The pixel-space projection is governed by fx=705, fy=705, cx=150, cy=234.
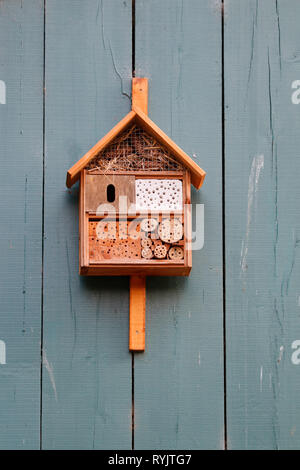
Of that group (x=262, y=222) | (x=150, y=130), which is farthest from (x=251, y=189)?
(x=150, y=130)

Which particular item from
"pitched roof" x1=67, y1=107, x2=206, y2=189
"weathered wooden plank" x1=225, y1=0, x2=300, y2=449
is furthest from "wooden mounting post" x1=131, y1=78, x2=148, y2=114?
"weathered wooden plank" x1=225, y1=0, x2=300, y2=449

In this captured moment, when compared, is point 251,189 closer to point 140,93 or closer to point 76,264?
point 140,93

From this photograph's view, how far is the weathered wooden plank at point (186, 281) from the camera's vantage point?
1766 millimetres

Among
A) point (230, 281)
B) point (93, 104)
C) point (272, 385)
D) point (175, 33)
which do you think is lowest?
point (272, 385)

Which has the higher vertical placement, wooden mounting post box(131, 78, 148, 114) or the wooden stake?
wooden mounting post box(131, 78, 148, 114)

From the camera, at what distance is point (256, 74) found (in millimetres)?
1877

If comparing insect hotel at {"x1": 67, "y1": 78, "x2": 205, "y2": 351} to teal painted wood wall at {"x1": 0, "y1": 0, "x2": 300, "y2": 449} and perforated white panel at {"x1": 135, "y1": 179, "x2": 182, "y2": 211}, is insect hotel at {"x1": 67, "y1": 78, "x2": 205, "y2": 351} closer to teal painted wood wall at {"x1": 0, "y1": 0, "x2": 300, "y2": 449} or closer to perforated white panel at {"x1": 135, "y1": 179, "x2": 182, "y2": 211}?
perforated white panel at {"x1": 135, "y1": 179, "x2": 182, "y2": 211}

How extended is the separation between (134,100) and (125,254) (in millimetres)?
419

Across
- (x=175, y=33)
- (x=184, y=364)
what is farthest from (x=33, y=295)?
(x=175, y=33)

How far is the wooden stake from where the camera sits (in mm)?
1759

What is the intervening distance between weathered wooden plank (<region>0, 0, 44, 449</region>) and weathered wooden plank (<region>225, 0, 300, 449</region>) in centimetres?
49

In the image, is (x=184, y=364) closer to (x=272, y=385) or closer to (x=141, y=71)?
(x=272, y=385)

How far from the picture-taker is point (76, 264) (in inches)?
70.8

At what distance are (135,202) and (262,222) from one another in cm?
37
